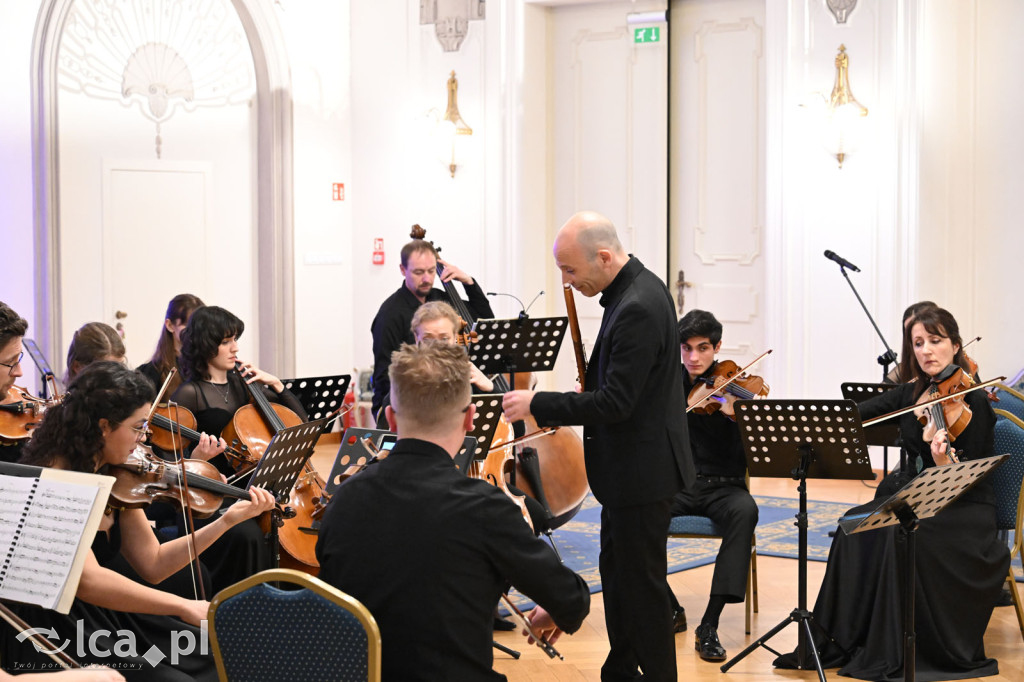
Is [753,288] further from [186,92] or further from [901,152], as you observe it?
[186,92]

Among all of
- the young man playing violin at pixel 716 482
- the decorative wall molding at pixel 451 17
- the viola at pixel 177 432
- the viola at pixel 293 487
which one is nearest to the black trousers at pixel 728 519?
the young man playing violin at pixel 716 482

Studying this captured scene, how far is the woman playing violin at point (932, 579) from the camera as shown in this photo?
3.85 metres

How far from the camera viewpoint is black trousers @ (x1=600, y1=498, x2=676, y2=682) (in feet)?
10.9

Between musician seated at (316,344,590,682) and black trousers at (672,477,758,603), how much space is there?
214 cm

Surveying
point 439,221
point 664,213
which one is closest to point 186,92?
point 439,221

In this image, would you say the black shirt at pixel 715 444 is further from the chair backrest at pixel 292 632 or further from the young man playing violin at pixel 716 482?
the chair backrest at pixel 292 632

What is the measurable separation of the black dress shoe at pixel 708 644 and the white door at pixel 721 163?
3898mm

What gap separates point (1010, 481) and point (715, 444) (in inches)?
44.5

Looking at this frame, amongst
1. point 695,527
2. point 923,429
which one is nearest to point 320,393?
point 695,527

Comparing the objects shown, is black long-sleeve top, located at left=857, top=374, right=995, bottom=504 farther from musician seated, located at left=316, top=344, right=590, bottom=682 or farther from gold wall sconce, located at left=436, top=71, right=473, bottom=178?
gold wall sconce, located at left=436, top=71, right=473, bottom=178

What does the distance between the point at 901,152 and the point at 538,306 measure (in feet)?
9.34

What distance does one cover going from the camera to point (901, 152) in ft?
23.2

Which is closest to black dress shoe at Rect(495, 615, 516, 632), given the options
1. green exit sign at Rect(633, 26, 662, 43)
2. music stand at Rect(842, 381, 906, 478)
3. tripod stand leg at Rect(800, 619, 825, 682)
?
tripod stand leg at Rect(800, 619, 825, 682)

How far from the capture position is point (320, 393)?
4398mm
